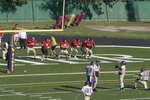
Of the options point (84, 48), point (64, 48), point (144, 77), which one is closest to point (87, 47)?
point (84, 48)

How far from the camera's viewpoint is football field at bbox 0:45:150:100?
103 ft

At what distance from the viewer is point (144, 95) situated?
103 feet

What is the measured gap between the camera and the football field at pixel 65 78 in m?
31.4

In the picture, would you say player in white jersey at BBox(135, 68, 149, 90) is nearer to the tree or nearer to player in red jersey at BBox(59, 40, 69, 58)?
player in red jersey at BBox(59, 40, 69, 58)

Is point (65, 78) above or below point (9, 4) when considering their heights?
below

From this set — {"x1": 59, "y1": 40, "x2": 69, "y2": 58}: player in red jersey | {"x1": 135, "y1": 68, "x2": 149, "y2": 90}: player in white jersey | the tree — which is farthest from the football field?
the tree

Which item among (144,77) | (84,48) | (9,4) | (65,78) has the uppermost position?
(144,77)

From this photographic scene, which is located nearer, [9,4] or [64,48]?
[64,48]

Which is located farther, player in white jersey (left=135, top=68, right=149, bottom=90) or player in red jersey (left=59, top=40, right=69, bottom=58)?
player in red jersey (left=59, top=40, right=69, bottom=58)

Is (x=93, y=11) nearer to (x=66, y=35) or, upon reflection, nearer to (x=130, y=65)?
(x=66, y=35)

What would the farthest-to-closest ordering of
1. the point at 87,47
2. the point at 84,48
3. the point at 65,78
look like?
the point at 87,47
the point at 84,48
the point at 65,78

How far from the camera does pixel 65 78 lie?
122ft

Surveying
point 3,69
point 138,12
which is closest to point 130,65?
point 3,69

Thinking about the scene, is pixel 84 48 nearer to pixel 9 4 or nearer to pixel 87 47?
pixel 87 47
